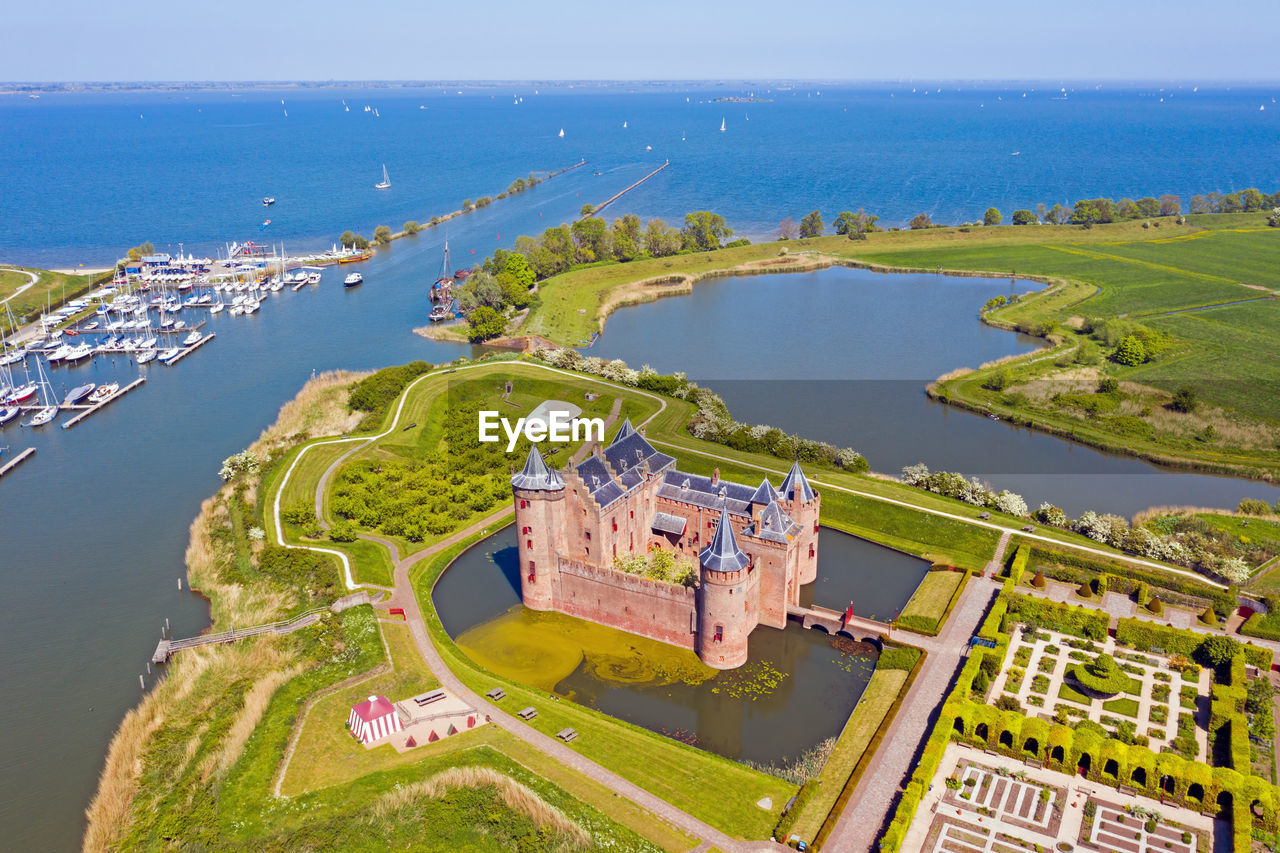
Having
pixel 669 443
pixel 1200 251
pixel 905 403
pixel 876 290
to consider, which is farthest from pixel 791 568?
pixel 1200 251

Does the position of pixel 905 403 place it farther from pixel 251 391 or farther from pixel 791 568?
pixel 251 391

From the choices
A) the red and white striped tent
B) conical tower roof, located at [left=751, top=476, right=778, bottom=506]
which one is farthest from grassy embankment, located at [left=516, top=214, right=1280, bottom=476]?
the red and white striped tent

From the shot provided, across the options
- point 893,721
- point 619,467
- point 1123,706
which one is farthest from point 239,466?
point 1123,706

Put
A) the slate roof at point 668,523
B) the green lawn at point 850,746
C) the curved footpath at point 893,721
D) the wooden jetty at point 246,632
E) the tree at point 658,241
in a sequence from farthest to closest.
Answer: the tree at point 658,241, the slate roof at point 668,523, the wooden jetty at point 246,632, the green lawn at point 850,746, the curved footpath at point 893,721

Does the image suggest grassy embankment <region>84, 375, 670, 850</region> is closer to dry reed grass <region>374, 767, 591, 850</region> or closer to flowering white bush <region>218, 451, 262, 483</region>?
dry reed grass <region>374, 767, 591, 850</region>

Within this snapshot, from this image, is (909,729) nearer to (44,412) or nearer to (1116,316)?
(44,412)

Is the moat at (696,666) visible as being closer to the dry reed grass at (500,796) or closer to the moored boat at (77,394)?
the dry reed grass at (500,796)

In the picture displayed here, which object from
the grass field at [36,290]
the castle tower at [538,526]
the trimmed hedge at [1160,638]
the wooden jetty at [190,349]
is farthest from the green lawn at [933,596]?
the grass field at [36,290]
